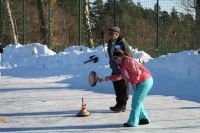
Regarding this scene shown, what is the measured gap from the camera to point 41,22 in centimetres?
3117

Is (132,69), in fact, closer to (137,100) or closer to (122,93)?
(137,100)

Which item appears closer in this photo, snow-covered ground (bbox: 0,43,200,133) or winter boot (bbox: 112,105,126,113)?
snow-covered ground (bbox: 0,43,200,133)

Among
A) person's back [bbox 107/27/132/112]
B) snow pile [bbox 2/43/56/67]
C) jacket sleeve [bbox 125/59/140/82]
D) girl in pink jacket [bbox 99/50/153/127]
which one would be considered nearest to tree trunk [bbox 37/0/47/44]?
snow pile [bbox 2/43/56/67]

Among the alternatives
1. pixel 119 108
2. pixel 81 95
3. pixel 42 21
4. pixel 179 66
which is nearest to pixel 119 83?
pixel 119 108

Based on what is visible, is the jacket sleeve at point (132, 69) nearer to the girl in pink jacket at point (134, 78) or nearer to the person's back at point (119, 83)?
the girl in pink jacket at point (134, 78)

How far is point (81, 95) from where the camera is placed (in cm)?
1398

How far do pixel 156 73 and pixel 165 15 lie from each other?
457 centimetres

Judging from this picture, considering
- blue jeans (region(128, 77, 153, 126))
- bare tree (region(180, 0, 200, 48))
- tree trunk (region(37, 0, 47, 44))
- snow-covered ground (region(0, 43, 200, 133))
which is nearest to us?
blue jeans (region(128, 77, 153, 126))

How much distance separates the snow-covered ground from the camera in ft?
31.9

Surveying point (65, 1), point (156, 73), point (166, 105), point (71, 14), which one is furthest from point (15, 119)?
point (65, 1)

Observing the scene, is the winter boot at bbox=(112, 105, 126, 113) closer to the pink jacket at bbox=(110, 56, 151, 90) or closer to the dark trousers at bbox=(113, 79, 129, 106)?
the dark trousers at bbox=(113, 79, 129, 106)

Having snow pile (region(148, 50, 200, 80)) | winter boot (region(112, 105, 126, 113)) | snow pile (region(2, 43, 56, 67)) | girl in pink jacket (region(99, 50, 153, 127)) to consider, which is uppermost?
girl in pink jacket (region(99, 50, 153, 127))

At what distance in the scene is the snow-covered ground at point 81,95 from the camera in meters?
9.73

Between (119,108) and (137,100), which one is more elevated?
(137,100)
